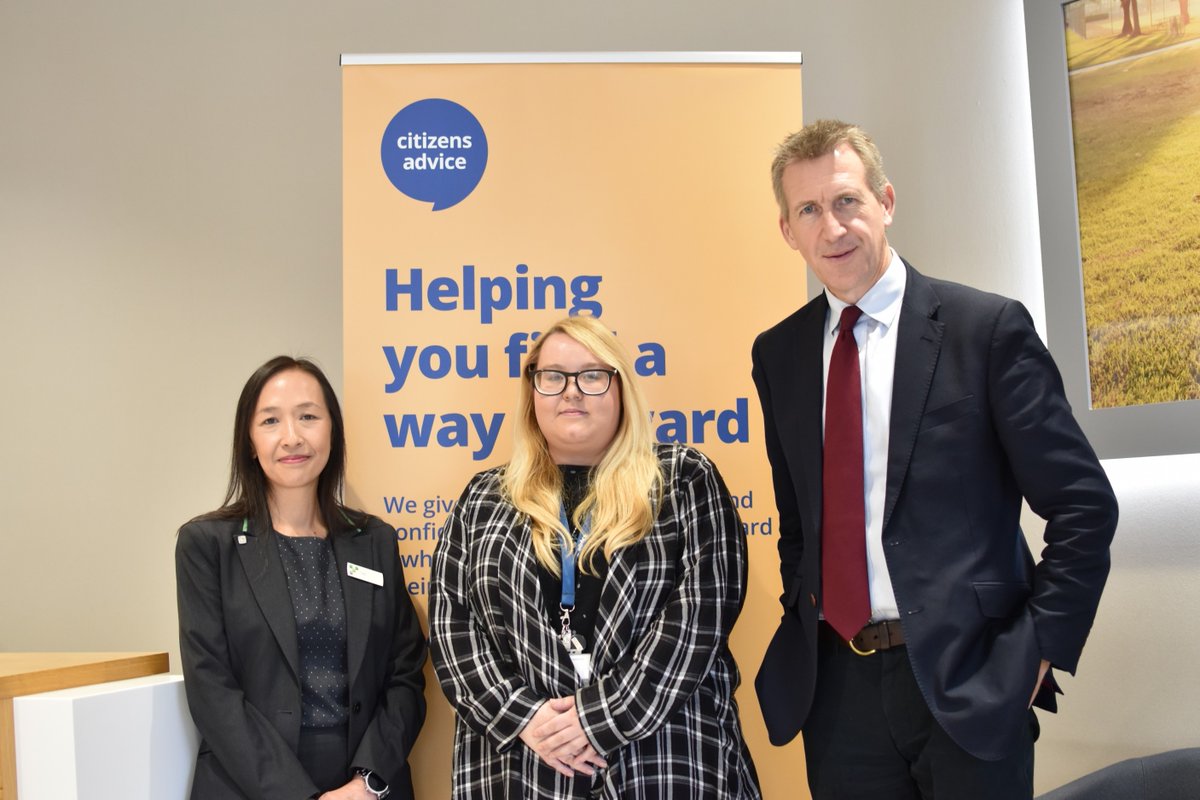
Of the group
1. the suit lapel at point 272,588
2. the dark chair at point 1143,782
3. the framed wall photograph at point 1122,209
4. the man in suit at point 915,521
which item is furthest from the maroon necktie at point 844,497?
the framed wall photograph at point 1122,209

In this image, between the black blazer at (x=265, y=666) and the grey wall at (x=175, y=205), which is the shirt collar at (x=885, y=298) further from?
the grey wall at (x=175, y=205)

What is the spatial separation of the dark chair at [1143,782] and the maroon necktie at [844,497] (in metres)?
1.06

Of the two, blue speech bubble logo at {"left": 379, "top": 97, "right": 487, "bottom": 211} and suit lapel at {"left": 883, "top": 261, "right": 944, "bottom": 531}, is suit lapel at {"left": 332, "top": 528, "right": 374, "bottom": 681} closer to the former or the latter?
blue speech bubble logo at {"left": 379, "top": 97, "right": 487, "bottom": 211}

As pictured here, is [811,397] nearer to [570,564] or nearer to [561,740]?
[570,564]

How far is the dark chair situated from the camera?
8.84 feet

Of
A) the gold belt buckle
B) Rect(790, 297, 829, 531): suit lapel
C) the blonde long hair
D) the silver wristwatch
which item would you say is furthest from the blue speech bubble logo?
the gold belt buckle

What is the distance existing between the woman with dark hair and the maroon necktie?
1260 millimetres

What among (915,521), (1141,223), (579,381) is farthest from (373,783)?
(1141,223)

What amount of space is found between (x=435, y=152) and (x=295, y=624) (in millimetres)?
1421

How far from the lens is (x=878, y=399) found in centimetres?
214

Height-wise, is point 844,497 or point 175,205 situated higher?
point 175,205

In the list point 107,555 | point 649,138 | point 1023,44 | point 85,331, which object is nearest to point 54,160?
point 85,331

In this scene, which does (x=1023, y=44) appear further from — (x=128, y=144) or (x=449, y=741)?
(x=128, y=144)

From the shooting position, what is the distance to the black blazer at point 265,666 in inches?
Result: 100
